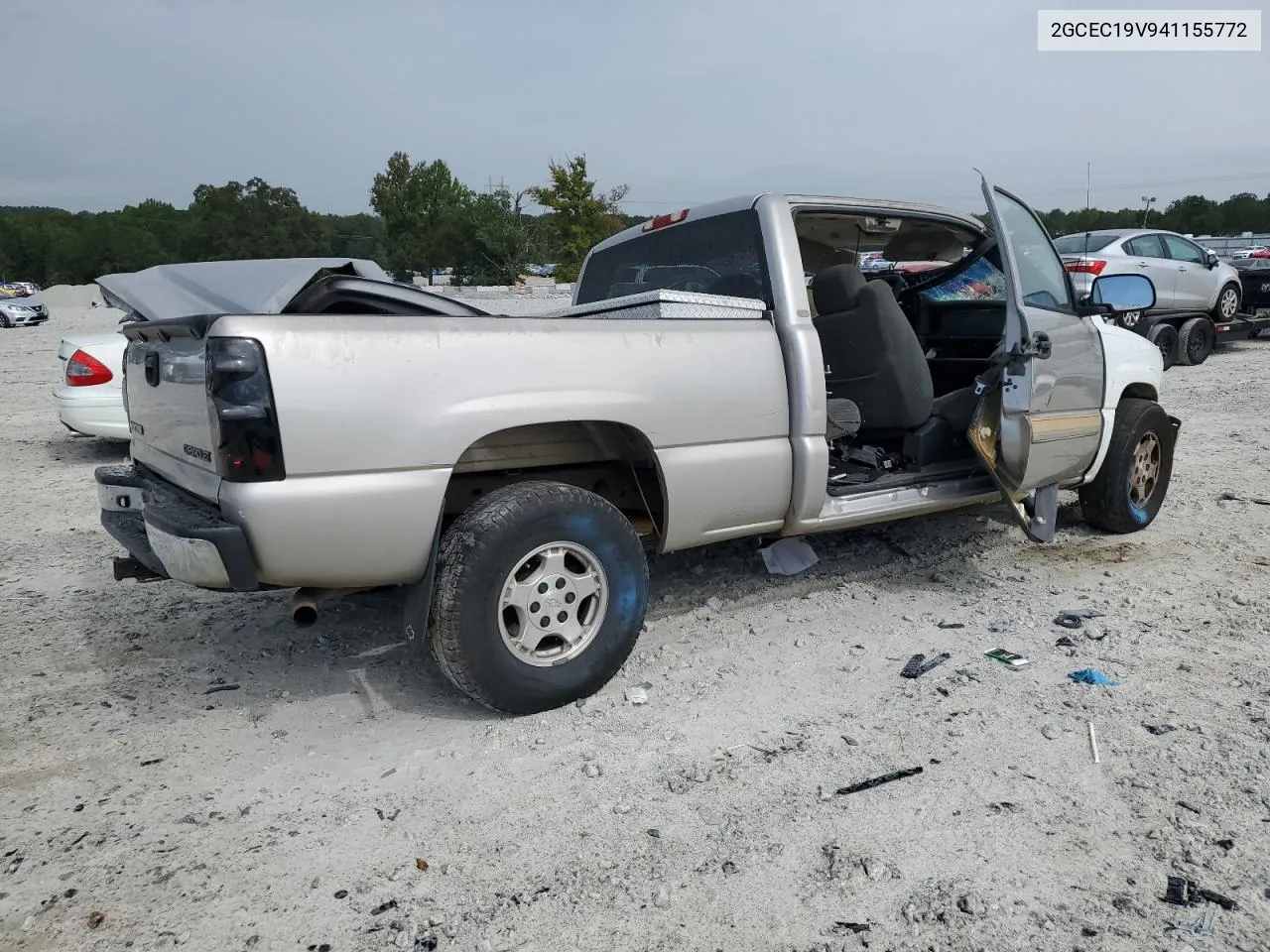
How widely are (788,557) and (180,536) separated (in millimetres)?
3097

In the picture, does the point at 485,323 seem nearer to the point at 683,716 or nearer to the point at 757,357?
the point at 757,357

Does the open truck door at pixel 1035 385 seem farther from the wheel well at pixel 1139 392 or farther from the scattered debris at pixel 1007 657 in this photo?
the scattered debris at pixel 1007 657

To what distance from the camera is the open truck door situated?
457 cm

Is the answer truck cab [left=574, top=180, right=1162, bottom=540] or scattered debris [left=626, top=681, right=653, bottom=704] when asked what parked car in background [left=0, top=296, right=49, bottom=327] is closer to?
truck cab [left=574, top=180, right=1162, bottom=540]

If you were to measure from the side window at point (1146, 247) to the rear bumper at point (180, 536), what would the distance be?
13.8 m

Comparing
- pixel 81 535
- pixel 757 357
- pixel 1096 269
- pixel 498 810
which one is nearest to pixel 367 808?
pixel 498 810

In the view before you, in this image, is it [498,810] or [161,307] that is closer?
[498,810]

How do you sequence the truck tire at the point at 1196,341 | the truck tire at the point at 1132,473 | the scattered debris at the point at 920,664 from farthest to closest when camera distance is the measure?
the truck tire at the point at 1196,341 → the truck tire at the point at 1132,473 → the scattered debris at the point at 920,664

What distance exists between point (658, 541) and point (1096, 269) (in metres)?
11.3

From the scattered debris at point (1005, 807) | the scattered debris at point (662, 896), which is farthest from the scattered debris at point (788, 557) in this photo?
the scattered debris at point (662, 896)

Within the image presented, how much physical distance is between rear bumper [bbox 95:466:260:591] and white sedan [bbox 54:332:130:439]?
5599 mm

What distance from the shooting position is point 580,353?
11.2ft

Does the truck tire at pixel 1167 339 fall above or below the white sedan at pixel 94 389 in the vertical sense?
below

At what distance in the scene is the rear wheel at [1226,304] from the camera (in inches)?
566
